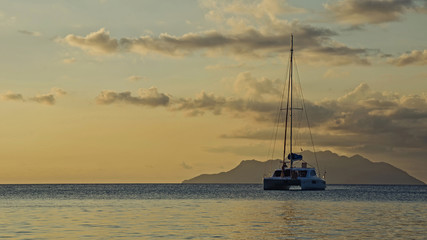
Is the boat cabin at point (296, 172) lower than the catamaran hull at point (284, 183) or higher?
higher

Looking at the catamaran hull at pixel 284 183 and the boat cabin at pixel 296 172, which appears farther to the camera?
the boat cabin at pixel 296 172

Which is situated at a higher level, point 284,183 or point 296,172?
point 296,172

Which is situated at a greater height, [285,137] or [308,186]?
[285,137]

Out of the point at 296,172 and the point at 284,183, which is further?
the point at 296,172

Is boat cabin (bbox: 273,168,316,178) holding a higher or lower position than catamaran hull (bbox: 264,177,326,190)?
higher

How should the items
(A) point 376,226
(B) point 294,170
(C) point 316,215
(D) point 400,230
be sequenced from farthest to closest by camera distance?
(B) point 294,170
(C) point 316,215
(A) point 376,226
(D) point 400,230

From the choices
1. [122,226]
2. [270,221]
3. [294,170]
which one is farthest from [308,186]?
[122,226]

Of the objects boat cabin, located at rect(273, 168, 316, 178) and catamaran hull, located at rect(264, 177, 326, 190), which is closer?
catamaran hull, located at rect(264, 177, 326, 190)

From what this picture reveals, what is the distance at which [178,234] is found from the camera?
47.9m

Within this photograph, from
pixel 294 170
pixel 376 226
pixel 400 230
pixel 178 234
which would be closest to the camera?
pixel 178 234

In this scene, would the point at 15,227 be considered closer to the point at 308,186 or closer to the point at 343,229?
the point at 343,229

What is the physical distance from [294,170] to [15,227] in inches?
3950

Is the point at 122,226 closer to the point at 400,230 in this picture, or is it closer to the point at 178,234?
the point at 178,234

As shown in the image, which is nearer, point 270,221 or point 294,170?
point 270,221
